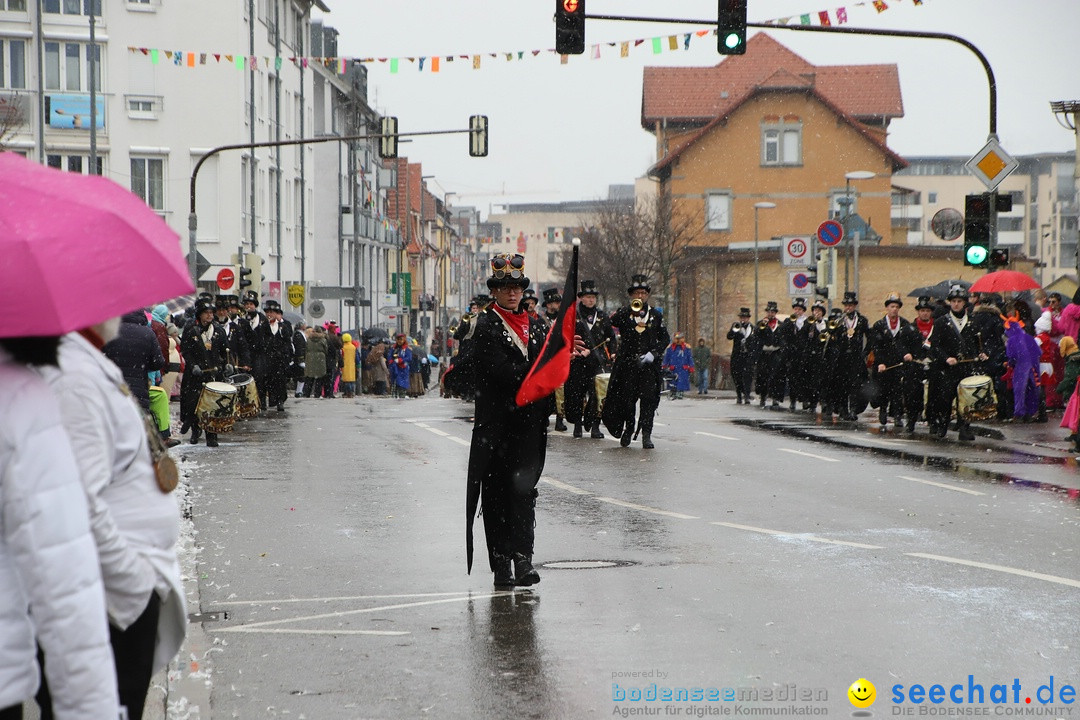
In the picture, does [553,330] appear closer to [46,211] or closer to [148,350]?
[46,211]

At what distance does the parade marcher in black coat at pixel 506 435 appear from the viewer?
8.45m

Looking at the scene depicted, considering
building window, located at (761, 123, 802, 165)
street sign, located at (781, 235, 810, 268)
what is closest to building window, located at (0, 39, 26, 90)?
street sign, located at (781, 235, 810, 268)

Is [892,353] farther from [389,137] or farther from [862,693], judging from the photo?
[862,693]

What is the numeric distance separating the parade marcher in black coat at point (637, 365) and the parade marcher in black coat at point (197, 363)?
4.95 metres

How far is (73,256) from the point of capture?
324 centimetres

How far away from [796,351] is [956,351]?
24.0 ft

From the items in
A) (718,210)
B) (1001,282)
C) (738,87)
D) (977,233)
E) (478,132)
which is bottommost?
(1001,282)

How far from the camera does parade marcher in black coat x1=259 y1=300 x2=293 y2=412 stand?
24625 mm

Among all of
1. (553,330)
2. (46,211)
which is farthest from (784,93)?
(46,211)

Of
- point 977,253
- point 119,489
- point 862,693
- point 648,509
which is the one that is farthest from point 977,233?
point 119,489

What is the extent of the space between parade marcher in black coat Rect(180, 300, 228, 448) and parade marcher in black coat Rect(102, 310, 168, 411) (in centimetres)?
470

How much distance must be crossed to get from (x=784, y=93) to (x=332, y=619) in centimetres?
6279

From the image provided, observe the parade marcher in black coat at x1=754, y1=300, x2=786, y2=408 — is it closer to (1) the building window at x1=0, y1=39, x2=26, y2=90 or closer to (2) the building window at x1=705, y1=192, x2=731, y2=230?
(1) the building window at x1=0, y1=39, x2=26, y2=90

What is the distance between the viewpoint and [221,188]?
48.2 meters
